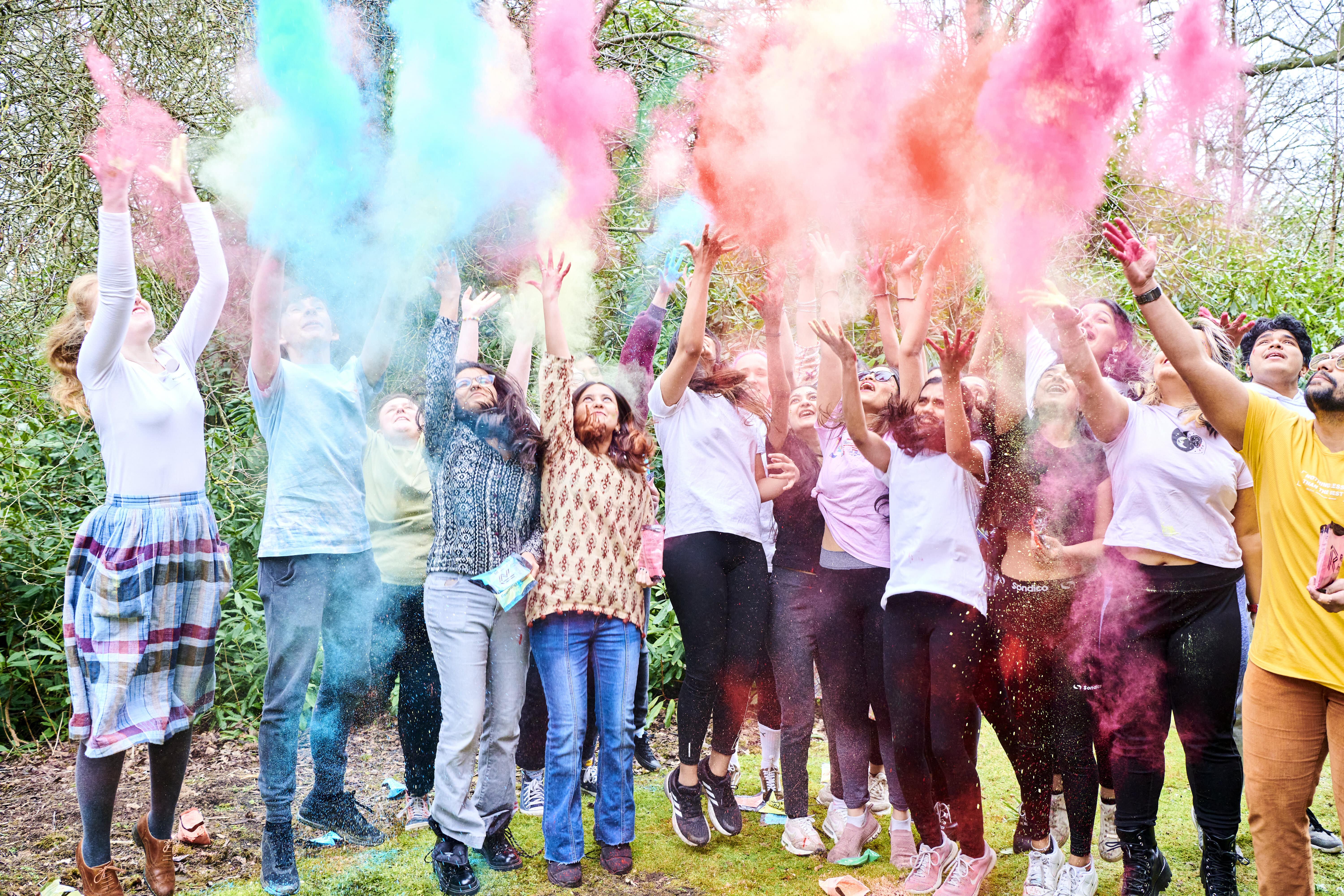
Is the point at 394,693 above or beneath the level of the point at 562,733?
beneath

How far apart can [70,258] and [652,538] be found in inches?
161

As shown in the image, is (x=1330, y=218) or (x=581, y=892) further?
(x=1330, y=218)

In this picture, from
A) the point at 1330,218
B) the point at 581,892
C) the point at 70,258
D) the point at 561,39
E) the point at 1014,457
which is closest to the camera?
the point at 581,892

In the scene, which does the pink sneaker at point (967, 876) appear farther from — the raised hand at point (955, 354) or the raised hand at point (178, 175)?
the raised hand at point (178, 175)

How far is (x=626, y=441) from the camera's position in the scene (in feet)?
11.9

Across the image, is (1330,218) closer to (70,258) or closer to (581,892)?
(581,892)

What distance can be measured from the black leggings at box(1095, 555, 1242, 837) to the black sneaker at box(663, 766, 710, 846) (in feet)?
4.73

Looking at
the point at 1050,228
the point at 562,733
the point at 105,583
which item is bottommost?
the point at 562,733

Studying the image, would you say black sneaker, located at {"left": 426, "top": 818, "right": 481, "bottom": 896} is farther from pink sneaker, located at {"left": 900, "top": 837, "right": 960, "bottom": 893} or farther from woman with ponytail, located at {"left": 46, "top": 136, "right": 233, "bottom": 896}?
pink sneaker, located at {"left": 900, "top": 837, "right": 960, "bottom": 893}

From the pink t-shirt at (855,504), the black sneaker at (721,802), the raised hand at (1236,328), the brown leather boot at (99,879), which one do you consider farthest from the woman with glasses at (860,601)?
the brown leather boot at (99,879)

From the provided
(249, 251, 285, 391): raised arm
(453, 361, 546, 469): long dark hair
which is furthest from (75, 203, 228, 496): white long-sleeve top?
(453, 361, 546, 469): long dark hair

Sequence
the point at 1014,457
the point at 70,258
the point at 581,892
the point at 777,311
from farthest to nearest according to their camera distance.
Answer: the point at 70,258 < the point at 777,311 < the point at 1014,457 < the point at 581,892

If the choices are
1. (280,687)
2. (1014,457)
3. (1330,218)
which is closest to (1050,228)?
(1014,457)

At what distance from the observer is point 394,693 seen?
562 centimetres
